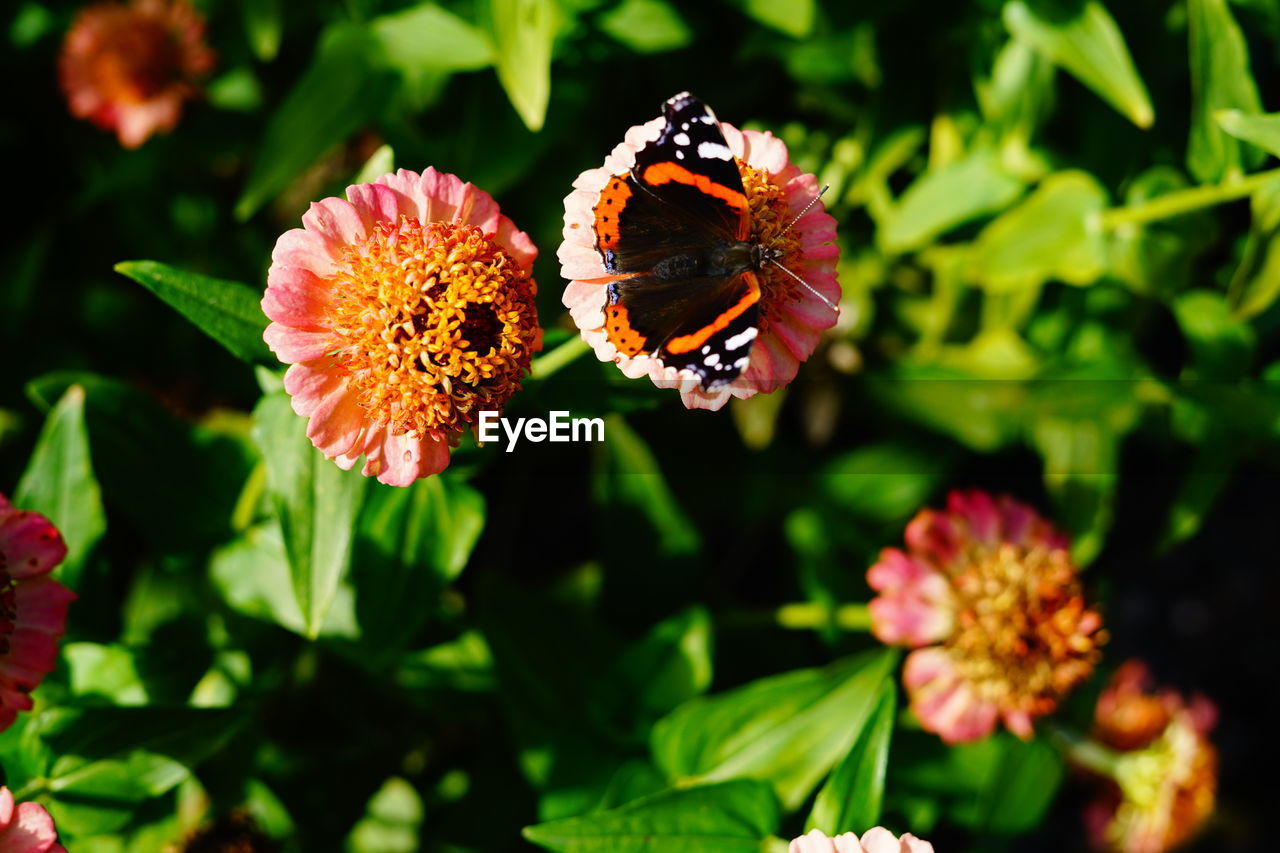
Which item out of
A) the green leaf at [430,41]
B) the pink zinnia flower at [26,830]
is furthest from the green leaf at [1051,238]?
the pink zinnia flower at [26,830]

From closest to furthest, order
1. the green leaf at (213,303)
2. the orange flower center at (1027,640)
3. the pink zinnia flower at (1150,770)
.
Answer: the green leaf at (213,303) → the orange flower center at (1027,640) → the pink zinnia flower at (1150,770)

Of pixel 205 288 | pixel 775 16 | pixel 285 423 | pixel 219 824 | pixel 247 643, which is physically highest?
pixel 775 16

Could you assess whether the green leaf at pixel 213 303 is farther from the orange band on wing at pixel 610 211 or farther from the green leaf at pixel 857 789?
the green leaf at pixel 857 789

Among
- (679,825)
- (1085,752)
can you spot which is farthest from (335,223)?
(1085,752)

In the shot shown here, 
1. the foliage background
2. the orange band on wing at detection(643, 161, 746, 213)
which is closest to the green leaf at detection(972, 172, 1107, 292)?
the foliage background

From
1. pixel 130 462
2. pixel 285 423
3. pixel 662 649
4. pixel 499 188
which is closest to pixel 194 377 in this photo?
pixel 130 462

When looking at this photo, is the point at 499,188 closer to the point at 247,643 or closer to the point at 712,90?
the point at 712,90
